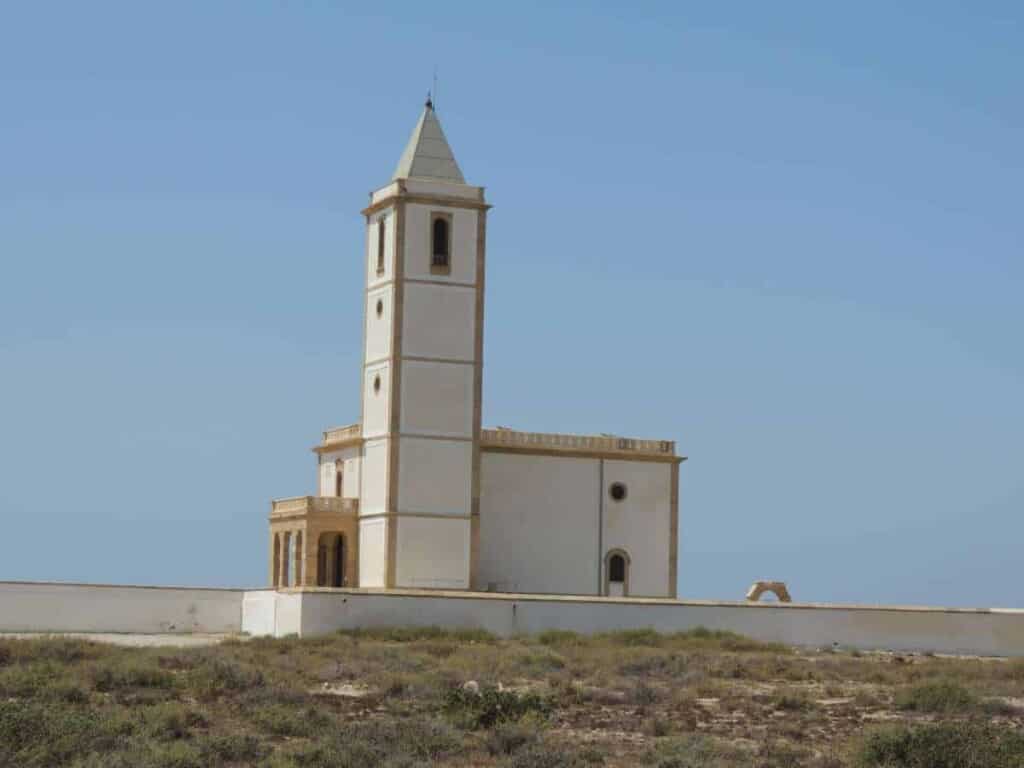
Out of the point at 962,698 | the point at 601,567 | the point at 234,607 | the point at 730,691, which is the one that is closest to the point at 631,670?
the point at 730,691

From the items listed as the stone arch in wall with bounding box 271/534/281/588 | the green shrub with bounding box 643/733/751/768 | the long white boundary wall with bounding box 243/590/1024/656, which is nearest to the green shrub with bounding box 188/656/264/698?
the green shrub with bounding box 643/733/751/768

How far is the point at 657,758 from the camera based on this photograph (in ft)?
71.4

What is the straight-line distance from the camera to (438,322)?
4784 centimetres

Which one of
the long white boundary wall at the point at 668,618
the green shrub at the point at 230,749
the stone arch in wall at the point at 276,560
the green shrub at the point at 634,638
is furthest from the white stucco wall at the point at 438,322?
the green shrub at the point at 230,749

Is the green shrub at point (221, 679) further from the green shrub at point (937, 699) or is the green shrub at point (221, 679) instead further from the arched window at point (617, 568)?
the arched window at point (617, 568)

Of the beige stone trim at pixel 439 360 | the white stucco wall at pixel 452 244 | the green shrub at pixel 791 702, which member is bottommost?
the green shrub at pixel 791 702

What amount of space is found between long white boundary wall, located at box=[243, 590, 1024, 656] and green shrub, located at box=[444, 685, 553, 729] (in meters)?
13.1

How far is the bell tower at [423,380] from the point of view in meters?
46.6

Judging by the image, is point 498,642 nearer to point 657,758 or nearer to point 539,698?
point 539,698

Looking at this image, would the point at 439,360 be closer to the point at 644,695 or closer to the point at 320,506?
the point at 320,506

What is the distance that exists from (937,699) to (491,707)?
7.14 m

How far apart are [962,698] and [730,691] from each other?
11.2 feet

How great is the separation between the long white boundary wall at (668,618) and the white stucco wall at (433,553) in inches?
211

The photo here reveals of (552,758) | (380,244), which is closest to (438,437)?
(380,244)
